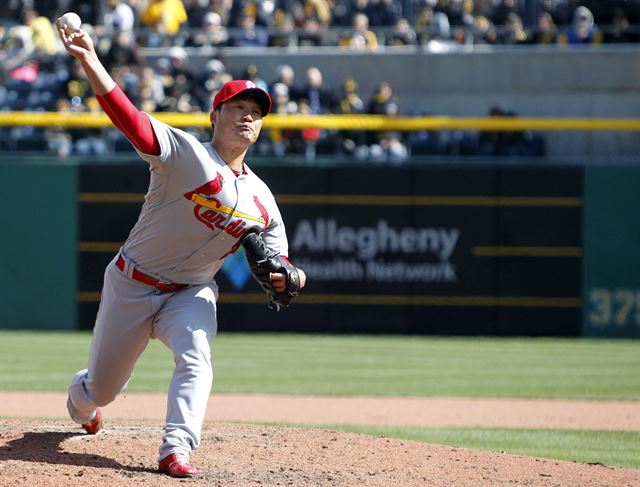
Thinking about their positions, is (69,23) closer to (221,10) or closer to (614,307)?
(614,307)

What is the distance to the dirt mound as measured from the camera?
4.91 metres

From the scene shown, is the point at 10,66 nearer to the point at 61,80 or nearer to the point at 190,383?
the point at 61,80

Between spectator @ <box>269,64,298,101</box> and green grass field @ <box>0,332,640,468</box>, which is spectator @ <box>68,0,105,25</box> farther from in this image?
green grass field @ <box>0,332,640,468</box>

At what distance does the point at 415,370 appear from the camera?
36.1 feet

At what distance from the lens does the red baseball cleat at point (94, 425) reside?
578cm

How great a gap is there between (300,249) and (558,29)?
5396 millimetres

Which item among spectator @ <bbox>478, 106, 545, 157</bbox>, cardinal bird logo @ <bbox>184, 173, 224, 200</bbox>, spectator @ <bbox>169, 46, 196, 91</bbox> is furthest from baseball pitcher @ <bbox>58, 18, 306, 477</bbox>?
spectator @ <bbox>169, 46, 196, 91</bbox>

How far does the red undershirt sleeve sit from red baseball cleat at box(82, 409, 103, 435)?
164 centimetres

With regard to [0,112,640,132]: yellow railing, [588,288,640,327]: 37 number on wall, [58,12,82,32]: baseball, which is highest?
[58,12,82,32]: baseball

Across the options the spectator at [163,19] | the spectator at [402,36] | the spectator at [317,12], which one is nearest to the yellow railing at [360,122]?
the spectator at [402,36]

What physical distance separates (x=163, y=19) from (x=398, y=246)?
6.10 metres

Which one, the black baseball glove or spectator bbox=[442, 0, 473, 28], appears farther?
spectator bbox=[442, 0, 473, 28]

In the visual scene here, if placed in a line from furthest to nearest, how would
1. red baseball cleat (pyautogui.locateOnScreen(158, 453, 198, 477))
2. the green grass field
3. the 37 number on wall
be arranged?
the 37 number on wall < the green grass field < red baseball cleat (pyautogui.locateOnScreen(158, 453, 198, 477))

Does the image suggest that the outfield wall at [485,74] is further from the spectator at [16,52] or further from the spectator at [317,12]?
the spectator at [16,52]
